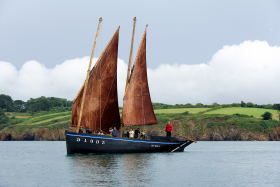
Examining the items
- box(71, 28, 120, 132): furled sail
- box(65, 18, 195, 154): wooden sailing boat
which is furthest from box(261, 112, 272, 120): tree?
box(71, 28, 120, 132): furled sail

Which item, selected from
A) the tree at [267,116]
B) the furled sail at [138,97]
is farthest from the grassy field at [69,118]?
the furled sail at [138,97]

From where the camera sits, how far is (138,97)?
45.0m

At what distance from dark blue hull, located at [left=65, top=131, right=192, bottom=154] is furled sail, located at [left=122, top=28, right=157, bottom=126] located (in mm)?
3139

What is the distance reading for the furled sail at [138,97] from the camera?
43812mm

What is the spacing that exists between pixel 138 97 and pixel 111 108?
4073mm

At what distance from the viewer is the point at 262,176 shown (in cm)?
2714

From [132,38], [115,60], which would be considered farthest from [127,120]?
[132,38]

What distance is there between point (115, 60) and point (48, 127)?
417 feet

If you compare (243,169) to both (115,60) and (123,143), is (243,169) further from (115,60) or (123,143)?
(115,60)

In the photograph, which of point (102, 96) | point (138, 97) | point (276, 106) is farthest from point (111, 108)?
point (276, 106)

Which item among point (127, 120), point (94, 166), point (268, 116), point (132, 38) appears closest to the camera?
point (94, 166)

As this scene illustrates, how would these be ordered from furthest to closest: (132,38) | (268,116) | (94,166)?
(268,116) → (132,38) → (94,166)

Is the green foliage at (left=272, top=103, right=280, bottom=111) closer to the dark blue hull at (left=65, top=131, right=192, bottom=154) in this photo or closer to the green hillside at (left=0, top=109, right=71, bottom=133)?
the green hillside at (left=0, top=109, right=71, bottom=133)

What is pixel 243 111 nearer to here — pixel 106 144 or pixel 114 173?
pixel 106 144
